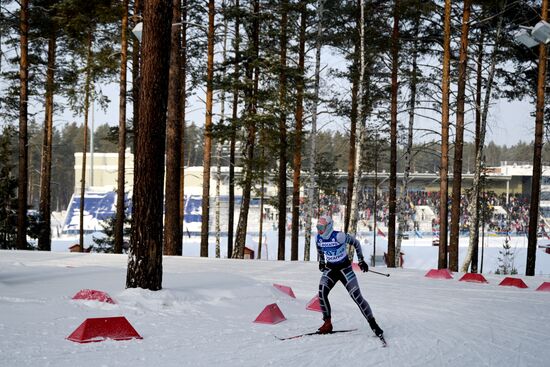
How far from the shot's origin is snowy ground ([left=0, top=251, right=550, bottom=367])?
17.9ft

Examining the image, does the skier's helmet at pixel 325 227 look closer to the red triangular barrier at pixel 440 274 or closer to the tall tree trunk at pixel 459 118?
the red triangular barrier at pixel 440 274

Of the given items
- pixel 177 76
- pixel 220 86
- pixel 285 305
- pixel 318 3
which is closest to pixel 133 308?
pixel 285 305

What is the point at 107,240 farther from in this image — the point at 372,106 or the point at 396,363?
the point at 396,363

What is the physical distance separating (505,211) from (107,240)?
52.0m

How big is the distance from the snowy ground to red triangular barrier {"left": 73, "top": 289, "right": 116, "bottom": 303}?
13cm

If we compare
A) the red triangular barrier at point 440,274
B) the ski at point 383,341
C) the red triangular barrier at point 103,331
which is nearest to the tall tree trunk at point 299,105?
the red triangular barrier at point 440,274

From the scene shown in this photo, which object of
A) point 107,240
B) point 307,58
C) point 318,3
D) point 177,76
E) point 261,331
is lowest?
point 107,240

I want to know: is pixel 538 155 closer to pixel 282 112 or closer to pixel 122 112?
pixel 282 112

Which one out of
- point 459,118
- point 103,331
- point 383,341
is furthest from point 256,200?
point 103,331

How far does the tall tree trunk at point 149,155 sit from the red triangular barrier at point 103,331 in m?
2.05

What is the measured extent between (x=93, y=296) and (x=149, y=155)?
2339mm

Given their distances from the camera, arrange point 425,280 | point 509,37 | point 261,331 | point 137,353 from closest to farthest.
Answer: point 137,353, point 261,331, point 425,280, point 509,37

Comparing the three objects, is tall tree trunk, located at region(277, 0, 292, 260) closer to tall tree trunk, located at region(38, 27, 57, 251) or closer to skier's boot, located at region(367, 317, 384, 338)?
tall tree trunk, located at region(38, 27, 57, 251)

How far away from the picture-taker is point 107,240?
28.8m
